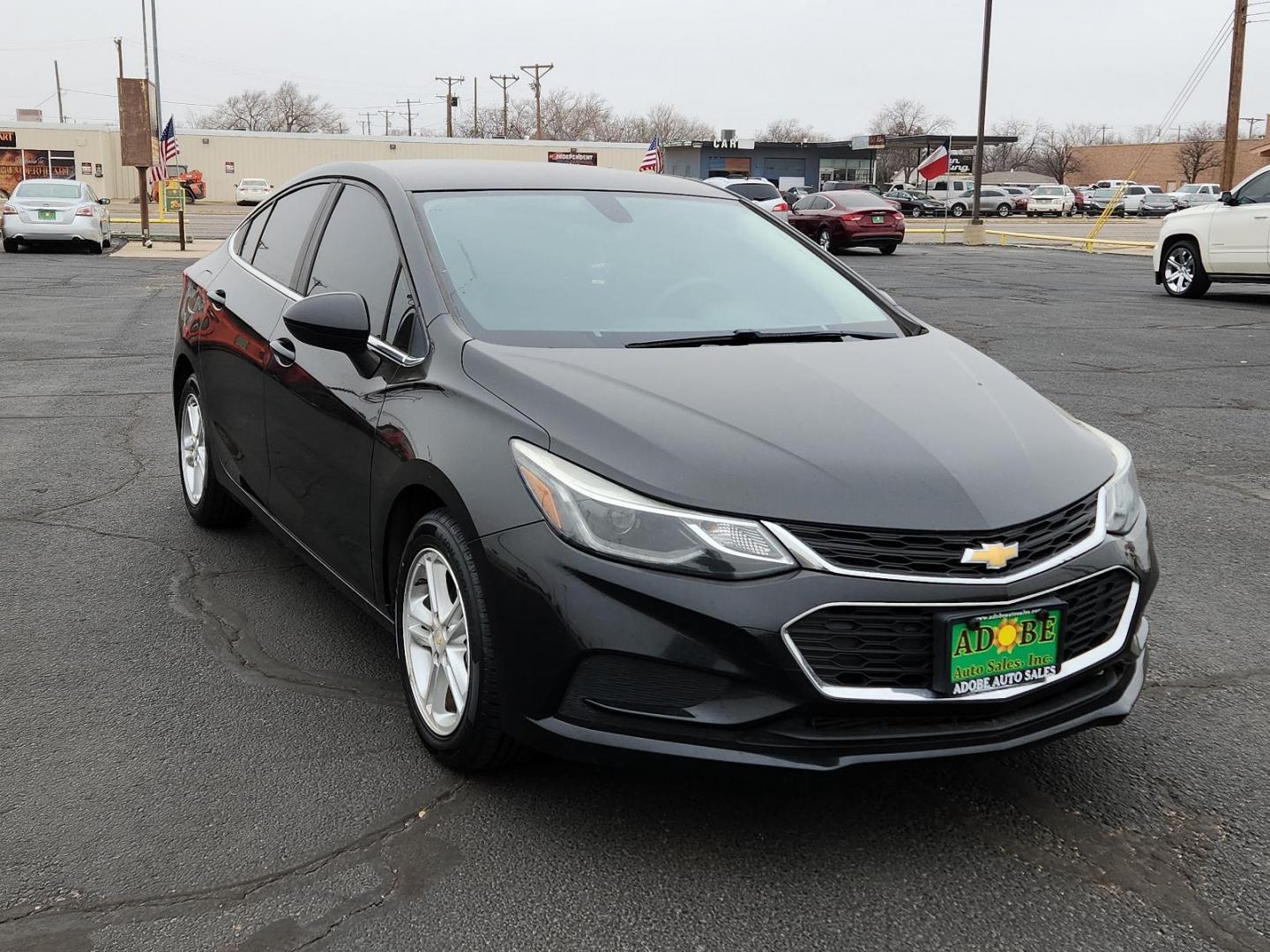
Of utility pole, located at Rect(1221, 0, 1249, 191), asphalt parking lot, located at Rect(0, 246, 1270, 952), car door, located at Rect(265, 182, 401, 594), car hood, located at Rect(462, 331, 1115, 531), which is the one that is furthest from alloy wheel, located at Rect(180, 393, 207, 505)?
utility pole, located at Rect(1221, 0, 1249, 191)

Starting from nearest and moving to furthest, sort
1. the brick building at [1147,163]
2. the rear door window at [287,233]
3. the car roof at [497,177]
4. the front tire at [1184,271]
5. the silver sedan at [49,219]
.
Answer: the car roof at [497,177] < the rear door window at [287,233] < the front tire at [1184,271] < the silver sedan at [49,219] < the brick building at [1147,163]

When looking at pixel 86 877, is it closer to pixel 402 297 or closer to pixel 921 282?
pixel 402 297

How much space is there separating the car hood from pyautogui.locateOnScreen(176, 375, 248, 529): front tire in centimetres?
244

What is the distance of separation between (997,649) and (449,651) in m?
1.35

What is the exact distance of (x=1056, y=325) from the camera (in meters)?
13.8

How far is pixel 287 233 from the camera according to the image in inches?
189

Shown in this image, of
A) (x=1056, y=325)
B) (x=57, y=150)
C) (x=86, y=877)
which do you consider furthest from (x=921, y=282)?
(x=57, y=150)

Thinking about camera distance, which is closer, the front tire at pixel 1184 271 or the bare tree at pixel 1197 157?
the front tire at pixel 1184 271

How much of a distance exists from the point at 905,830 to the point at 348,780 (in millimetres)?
1410

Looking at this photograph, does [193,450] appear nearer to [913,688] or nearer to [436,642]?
[436,642]

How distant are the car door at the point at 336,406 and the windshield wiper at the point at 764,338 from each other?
0.82 meters

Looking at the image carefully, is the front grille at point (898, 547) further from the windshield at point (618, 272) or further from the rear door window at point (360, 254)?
the rear door window at point (360, 254)

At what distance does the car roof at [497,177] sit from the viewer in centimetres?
410

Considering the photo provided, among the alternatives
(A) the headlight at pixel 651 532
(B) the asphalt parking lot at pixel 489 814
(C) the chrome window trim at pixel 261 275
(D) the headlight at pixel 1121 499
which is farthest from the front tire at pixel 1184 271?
(A) the headlight at pixel 651 532
